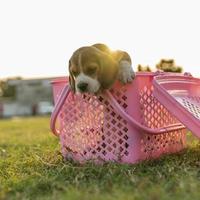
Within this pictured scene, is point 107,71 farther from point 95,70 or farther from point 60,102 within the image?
point 60,102

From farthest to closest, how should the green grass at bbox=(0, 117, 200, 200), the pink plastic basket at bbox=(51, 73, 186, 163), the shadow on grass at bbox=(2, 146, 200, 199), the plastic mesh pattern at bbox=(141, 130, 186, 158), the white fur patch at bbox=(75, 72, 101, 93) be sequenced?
1. the plastic mesh pattern at bbox=(141, 130, 186, 158)
2. the pink plastic basket at bbox=(51, 73, 186, 163)
3. the white fur patch at bbox=(75, 72, 101, 93)
4. the shadow on grass at bbox=(2, 146, 200, 199)
5. the green grass at bbox=(0, 117, 200, 200)

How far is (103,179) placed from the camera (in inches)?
85.2

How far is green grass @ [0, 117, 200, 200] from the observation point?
5.56ft

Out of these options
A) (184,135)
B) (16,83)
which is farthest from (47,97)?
(184,135)

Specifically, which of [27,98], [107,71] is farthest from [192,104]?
[27,98]

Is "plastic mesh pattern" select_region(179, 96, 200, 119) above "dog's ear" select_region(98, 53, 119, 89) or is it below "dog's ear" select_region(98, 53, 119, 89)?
below

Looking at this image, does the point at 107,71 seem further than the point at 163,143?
No

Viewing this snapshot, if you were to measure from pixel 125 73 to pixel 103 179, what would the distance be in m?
0.59

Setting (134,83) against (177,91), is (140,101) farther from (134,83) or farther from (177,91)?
(177,91)

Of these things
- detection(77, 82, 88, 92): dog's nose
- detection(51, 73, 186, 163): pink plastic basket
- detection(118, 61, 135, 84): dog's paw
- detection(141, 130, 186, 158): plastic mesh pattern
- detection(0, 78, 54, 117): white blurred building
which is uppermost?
detection(118, 61, 135, 84): dog's paw

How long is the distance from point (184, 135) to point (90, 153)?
78 cm

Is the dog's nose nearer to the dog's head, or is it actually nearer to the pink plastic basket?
the dog's head

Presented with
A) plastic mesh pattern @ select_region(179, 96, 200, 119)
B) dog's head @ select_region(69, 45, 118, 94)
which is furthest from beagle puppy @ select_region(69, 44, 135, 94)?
plastic mesh pattern @ select_region(179, 96, 200, 119)

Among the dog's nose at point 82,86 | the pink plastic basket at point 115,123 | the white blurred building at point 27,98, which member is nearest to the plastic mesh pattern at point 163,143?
the pink plastic basket at point 115,123
